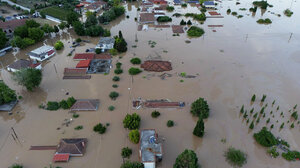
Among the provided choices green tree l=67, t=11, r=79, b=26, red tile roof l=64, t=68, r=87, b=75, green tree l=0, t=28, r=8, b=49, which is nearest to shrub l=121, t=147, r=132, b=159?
red tile roof l=64, t=68, r=87, b=75

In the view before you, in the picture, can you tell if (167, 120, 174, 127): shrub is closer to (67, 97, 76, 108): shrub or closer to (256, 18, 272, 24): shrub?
(67, 97, 76, 108): shrub

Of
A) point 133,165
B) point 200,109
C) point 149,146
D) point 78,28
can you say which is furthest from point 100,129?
point 78,28

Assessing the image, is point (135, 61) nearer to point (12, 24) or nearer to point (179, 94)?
point (179, 94)

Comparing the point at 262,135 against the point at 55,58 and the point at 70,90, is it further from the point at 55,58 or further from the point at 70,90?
the point at 55,58

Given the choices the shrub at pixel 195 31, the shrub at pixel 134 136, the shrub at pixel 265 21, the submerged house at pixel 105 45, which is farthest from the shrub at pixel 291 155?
the shrub at pixel 265 21

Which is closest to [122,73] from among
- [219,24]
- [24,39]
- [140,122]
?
[140,122]

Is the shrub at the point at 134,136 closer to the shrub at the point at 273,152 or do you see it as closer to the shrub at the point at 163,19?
the shrub at the point at 273,152
